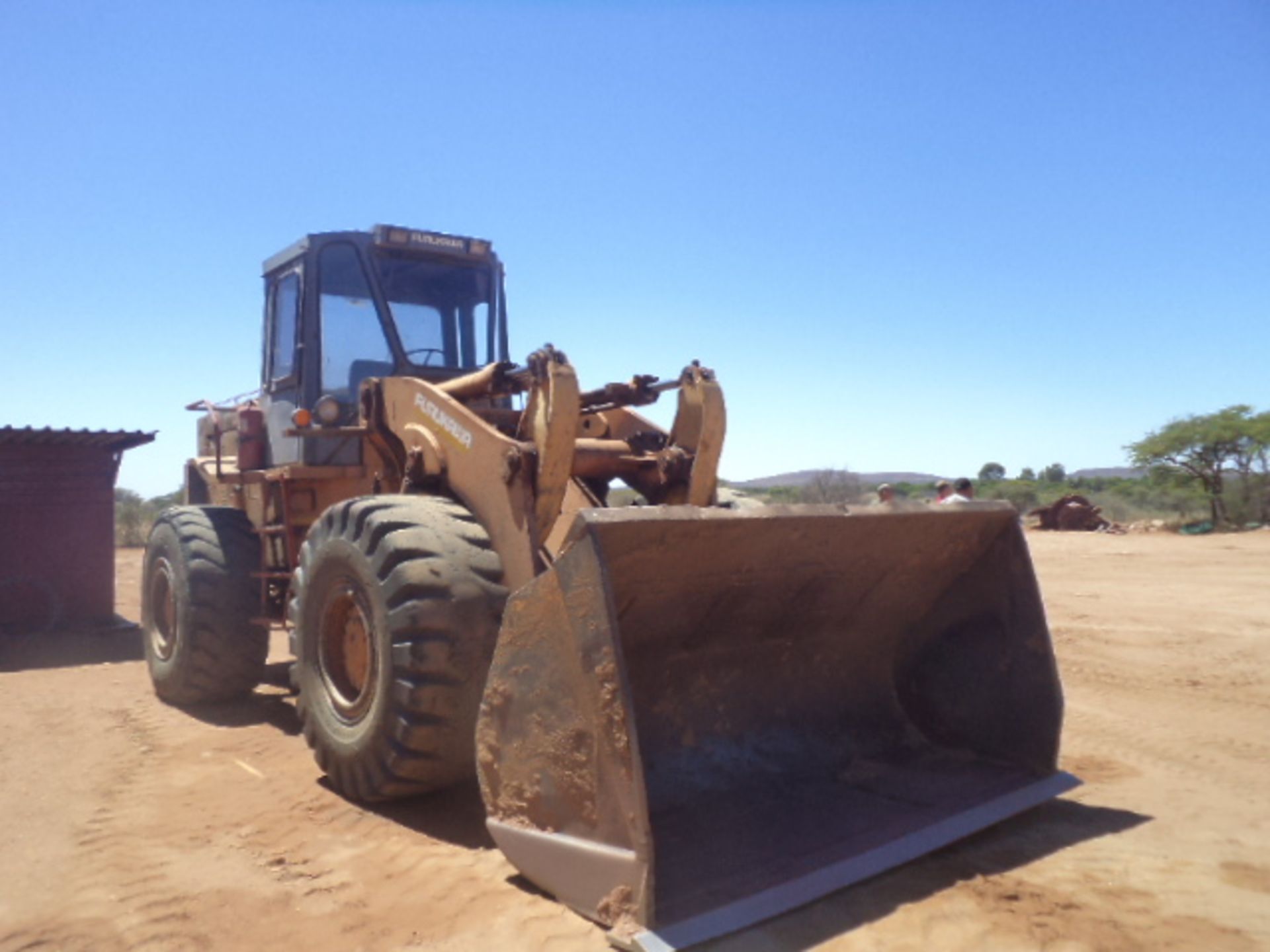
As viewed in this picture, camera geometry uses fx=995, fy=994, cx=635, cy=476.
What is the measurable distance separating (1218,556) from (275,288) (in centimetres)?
1803

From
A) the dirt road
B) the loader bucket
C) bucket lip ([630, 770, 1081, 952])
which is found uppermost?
the loader bucket

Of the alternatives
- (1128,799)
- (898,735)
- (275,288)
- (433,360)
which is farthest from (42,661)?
(1128,799)

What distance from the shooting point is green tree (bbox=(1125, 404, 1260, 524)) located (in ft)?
100

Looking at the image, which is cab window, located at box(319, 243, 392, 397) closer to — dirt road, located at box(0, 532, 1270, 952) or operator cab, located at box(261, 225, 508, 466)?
operator cab, located at box(261, 225, 508, 466)

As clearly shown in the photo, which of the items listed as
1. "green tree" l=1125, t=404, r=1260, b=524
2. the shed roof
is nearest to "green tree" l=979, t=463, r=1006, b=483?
"green tree" l=1125, t=404, r=1260, b=524

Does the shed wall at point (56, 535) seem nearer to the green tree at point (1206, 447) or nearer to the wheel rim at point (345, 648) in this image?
the wheel rim at point (345, 648)

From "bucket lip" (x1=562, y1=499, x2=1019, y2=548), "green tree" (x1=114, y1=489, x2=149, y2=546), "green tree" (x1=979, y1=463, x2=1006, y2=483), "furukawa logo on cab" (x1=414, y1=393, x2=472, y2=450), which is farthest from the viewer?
"green tree" (x1=979, y1=463, x2=1006, y2=483)

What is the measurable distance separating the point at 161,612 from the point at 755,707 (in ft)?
17.1

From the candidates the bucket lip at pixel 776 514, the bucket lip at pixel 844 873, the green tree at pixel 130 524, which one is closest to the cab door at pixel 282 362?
the bucket lip at pixel 776 514

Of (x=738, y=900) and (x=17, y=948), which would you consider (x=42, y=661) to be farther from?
(x=738, y=900)

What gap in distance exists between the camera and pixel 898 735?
470 cm

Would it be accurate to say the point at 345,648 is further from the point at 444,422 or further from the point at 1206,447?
the point at 1206,447

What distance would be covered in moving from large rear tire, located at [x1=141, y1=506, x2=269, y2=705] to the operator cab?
2.48 ft

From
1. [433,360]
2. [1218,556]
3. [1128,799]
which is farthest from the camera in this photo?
[1218,556]
